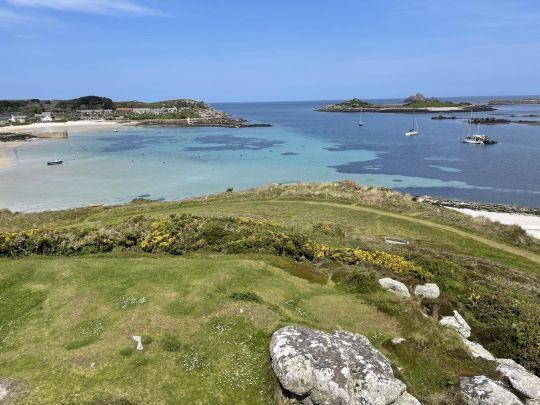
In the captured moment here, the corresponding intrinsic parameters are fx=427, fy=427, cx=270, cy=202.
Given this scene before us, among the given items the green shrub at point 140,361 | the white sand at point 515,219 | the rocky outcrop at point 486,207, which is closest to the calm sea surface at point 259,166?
the rocky outcrop at point 486,207

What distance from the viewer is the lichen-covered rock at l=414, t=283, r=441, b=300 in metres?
24.6

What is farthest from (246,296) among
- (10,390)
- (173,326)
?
(10,390)

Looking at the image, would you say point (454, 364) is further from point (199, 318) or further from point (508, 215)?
point (508, 215)

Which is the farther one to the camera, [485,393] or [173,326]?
[173,326]

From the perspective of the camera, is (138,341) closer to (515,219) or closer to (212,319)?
(212,319)

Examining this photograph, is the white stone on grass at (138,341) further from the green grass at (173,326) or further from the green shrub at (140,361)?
the green shrub at (140,361)

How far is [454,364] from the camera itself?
55.6ft

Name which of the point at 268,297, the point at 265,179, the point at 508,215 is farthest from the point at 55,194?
the point at 508,215

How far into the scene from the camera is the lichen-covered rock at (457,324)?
852 inches

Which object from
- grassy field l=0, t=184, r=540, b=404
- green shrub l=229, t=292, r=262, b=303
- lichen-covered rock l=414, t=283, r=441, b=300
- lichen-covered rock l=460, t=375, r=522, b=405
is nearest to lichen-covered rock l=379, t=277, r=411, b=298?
grassy field l=0, t=184, r=540, b=404

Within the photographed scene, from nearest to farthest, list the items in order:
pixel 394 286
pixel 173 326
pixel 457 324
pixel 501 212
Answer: pixel 173 326 < pixel 457 324 < pixel 394 286 < pixel 501 212

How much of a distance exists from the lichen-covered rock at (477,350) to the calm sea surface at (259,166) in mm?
58481

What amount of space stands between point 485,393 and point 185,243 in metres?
19.2

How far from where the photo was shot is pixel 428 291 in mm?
24859
